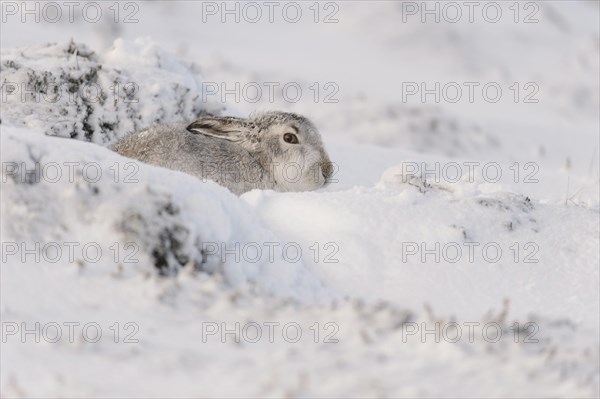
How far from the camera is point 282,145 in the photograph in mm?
7578

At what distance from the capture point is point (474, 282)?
15.1 ft

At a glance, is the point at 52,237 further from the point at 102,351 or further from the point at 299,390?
the point at 299,390

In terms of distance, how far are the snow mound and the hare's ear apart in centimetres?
106

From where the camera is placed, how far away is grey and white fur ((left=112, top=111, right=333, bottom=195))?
6.93 meters

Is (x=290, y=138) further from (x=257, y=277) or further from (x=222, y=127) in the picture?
(x=257, y=277)

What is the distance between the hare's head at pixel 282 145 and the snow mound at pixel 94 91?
3.60 ft

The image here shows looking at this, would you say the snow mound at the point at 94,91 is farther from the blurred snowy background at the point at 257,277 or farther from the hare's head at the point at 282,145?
the hare's head at the point at 282,145

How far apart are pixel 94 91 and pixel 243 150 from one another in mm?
1584

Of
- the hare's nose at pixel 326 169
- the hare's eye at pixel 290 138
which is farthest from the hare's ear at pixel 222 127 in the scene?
the hare's nose at pixel 326 169

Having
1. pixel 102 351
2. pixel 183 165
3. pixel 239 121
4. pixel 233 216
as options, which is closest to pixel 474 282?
pixel 233 216

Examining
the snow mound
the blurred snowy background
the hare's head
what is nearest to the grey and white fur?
the hare's head

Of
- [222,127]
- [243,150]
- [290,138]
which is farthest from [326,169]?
[222,127]

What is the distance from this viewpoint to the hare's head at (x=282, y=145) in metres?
7.47

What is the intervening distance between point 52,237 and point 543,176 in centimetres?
682
